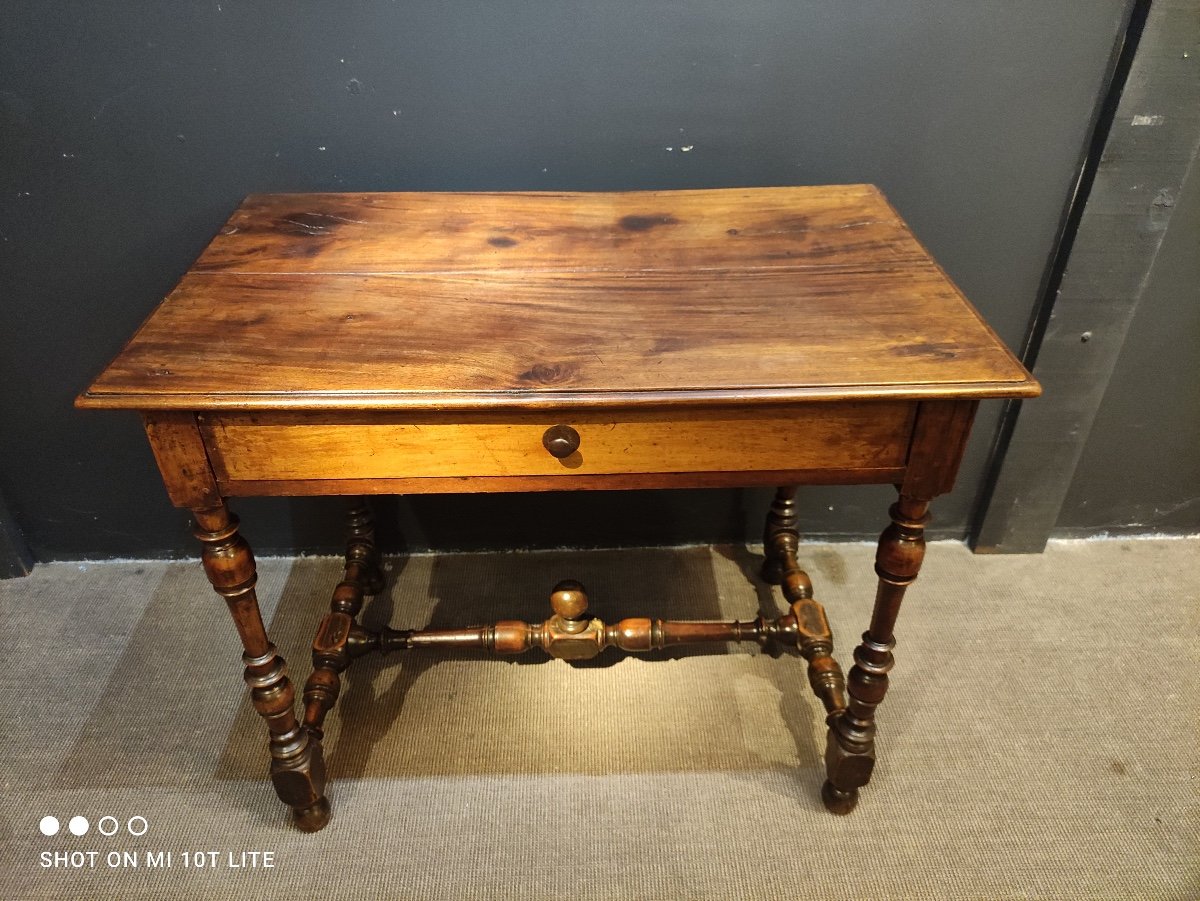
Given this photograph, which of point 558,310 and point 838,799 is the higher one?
point 558,310

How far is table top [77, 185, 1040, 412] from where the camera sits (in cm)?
87

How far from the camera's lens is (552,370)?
0.89 metres

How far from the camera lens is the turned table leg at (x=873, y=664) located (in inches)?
40.6

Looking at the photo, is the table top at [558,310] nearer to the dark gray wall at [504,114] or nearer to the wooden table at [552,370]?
the wooden table at [552,370]

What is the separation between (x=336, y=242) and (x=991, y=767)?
1.29m

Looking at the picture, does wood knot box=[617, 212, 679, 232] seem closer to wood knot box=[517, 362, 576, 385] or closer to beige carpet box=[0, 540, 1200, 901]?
wood knot box=[517, 362, 576, 385]

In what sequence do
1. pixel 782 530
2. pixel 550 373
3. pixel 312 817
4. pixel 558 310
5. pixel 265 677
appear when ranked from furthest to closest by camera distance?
1. pixel 782 530
2. pixel 312 817
3. pixel 265 677
4. pixel 558 310
5. pixel 550 373

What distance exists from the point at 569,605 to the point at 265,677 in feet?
1.43

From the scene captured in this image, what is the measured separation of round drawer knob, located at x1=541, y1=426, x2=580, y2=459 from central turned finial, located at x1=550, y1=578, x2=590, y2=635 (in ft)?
1.34

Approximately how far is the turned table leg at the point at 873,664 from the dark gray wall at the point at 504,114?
642 mm

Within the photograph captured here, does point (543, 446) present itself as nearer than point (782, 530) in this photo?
Yes

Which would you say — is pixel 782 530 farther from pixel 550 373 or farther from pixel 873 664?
pixel 550 373

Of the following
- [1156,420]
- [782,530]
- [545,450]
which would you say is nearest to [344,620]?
[545,450]

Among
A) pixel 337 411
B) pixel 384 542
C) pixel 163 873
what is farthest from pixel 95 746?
pixel 337 411
